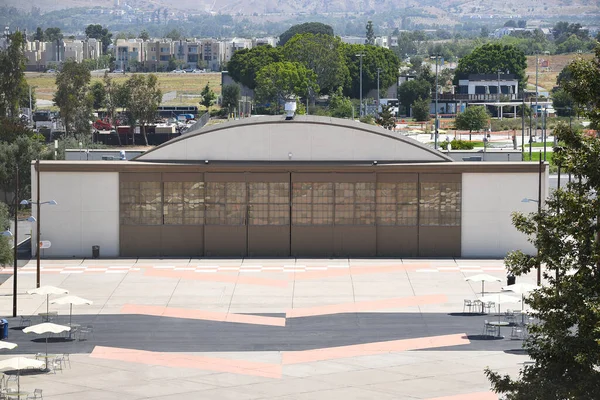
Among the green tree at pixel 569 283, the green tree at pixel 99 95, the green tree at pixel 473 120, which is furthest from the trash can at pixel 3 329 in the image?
the green tree at pixel 99 95

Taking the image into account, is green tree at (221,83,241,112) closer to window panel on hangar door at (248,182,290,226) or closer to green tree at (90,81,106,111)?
green tree at (90,81,106,111)

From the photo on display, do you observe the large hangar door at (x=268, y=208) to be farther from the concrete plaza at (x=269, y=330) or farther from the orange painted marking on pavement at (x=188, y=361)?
the orange painted marking on pavement at (x=188, y=361)

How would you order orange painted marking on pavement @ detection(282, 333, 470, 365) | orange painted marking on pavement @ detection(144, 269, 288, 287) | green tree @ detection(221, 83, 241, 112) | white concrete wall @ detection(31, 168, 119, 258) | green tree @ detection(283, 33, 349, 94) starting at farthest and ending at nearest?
green tree @ detection(283, 33, 349, 94)
green tree @ detection(221, 83, 241, 112)
white concrete wall @ detection(31, 168, 119, 258)
orange painted marking on pavement @ detection(144, 269, 288, 287)
orange painted marking on pavement @ detection(282, 333, 470, 365)

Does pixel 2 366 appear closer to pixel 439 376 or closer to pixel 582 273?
pixel 439 376

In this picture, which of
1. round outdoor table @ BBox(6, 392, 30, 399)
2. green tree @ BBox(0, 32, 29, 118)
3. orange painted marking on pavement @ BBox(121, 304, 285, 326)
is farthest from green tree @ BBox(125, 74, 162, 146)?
round outdoor table @ BBox(6, 392, 30, 399)

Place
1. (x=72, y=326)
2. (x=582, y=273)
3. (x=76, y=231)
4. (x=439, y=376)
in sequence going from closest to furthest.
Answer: (x=582, y=273), (x=439, y=376), (x=72, y=326), (x=76, y=231)

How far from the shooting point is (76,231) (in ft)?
192

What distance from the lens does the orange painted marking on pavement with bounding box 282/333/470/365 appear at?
Result: 39719 mm

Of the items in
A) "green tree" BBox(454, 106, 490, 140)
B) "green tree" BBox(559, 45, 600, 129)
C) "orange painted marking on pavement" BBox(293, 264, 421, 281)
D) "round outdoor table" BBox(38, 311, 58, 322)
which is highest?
"green tree" BBox(559, 45, 600, 129)

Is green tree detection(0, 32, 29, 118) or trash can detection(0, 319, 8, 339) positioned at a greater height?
green tree detection(0, 32, 29, 118)

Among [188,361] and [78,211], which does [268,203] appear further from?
[188,361]

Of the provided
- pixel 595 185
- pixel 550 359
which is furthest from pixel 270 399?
pixel 595 185

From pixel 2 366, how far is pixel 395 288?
20.7 m

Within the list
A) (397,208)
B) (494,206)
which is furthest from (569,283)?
(494,206)
